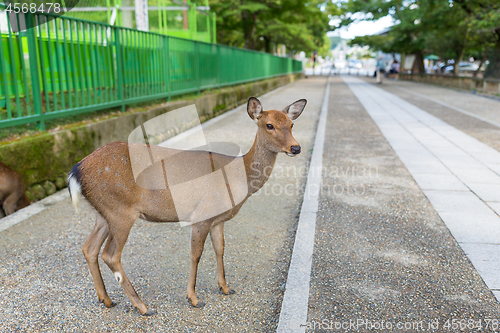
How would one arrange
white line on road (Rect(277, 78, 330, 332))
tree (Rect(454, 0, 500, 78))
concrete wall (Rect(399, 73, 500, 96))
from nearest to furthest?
1. white line on road (Rect(277, 78, 330, 332))
2. tree (Rect(454, 0, 500, 78))
3. concrete wall (Rect(399, 73, 500, 96))

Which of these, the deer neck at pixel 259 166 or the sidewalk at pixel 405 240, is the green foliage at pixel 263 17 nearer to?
the sidewalk at pixel 405 240

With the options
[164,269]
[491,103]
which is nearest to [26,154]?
[164,269]

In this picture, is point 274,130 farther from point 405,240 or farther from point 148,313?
point 405,240

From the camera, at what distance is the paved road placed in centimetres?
272

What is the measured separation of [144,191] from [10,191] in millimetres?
2665

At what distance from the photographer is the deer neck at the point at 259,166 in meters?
2.94

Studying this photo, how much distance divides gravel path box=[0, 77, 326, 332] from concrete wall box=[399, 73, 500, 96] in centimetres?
1951

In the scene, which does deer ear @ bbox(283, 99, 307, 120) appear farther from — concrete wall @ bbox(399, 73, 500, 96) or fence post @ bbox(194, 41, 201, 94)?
concrete wall @ bbox(399, 73, 500, 96)

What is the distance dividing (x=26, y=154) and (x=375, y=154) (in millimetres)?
5800

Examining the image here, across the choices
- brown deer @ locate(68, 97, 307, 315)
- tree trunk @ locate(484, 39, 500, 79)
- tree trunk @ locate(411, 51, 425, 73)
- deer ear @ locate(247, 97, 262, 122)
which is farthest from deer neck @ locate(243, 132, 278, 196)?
tree trunk @ locate(411, 51, 425, 73)

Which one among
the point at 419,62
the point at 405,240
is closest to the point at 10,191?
the point at 405,240

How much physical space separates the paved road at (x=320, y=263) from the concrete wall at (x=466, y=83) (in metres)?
16.3

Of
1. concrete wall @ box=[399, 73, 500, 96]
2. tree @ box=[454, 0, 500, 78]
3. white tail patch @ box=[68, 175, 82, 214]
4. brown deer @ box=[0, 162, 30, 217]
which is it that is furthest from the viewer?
concrete wall @ box=[399, 73, 500, 96]

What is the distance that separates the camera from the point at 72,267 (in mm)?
3381
